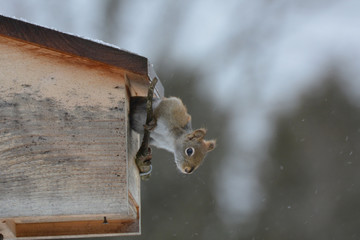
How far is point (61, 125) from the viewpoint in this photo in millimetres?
2484

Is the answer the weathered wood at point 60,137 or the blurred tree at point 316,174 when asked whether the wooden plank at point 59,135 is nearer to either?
the weathered wood at point 60,137

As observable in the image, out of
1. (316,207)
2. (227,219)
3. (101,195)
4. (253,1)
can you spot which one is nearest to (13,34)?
(101,195)

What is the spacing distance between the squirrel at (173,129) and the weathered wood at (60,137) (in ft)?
1.09

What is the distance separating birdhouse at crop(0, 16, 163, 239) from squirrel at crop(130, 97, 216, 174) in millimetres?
329

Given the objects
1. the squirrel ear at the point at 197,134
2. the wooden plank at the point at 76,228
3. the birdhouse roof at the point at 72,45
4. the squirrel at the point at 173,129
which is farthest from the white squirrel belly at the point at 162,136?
the birdhouse roof at the point at 72,45

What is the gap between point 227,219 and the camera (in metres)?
6.87

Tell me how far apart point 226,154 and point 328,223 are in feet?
4.56

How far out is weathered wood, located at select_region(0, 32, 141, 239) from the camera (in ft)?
8.00

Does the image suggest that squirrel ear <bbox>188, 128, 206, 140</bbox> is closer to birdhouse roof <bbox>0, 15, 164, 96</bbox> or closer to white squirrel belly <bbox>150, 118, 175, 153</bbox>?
white squirrel belly <bbox>150, 118, 175, 153</bbox>

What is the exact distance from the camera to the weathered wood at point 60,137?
244 centimetres

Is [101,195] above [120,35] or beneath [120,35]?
above

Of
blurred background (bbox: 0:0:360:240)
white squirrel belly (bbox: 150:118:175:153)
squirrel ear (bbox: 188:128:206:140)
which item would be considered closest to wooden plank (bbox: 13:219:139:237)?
white squirrel belly (bbox: 150:118:175:153)

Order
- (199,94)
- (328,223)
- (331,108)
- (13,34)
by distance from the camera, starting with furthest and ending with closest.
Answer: (331,108) < (328,223) < (199,94) < (13,34)

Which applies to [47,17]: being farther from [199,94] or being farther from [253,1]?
[253,1]
